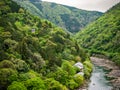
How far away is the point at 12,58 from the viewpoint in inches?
3932

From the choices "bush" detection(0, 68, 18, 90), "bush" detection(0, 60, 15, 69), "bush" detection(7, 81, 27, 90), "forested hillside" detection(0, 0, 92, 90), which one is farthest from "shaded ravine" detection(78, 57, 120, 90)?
"bush" detection(7, 81, 27, 90)

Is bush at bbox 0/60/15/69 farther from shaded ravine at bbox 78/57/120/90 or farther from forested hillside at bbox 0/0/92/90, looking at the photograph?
shaded ravine at bbox 78/57/120/90

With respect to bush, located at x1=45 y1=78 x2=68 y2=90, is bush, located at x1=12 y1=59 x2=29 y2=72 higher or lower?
higher

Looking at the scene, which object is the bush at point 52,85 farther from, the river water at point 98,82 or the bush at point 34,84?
the river water at point 98,82

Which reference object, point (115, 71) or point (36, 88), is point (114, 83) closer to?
point (115, 71)

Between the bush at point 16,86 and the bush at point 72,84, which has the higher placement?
the bush at point 16,86

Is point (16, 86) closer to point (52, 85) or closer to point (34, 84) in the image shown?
A: point (34, 84)

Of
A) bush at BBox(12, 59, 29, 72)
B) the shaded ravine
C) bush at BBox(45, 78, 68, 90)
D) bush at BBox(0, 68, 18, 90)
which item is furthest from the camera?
the shaded ravine

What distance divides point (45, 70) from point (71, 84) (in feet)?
39.5

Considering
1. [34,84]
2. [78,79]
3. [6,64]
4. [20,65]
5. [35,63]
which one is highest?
[6,64]

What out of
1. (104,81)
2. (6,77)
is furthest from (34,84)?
(104,81)

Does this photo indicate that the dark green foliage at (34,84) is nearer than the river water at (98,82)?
Yes

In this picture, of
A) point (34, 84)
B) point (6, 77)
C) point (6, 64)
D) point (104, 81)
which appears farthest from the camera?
point (104, 81)

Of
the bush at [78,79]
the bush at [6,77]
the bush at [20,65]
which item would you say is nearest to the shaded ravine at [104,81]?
the bush at [78,79]
